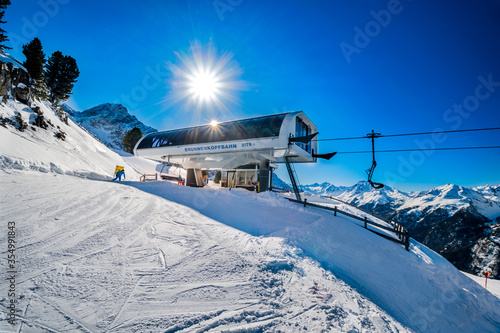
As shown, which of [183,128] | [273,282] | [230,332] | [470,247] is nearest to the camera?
[230,332]

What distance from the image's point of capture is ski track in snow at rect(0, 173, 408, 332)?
3.34 metres

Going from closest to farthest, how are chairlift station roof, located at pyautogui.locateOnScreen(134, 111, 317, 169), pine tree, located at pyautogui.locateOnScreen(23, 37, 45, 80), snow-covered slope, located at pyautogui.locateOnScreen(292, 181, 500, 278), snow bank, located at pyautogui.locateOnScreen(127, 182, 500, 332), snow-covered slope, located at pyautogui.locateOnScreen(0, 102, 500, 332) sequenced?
1. snow-covered slope, located at pyautogui.locateOnScreen(0, 102, 500, 332)
2. snow bank, located at pyautogui.locateOnScreen(127, 182, 500, 332)
3. chairlift station roof, located at pyautogui.locateOnScreen(134, 111, 317, 169)
4. pine tree, located at pyautogui.locateOnScreen(23, 37, 45, 80)
5. snow-covered slope, located at pyautogui.locateOnScreen(292, 181, 500, 278)

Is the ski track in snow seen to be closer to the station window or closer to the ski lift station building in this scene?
the ski lift station building

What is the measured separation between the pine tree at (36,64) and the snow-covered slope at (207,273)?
2778cm

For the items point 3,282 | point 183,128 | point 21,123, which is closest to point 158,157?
point 183,128

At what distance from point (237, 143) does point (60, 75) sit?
52.1 meters

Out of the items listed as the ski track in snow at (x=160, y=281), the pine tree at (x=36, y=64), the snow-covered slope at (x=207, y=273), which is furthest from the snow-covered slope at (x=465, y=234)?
the ski track in snow at (x=160, y=281)

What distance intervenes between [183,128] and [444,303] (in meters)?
24.4

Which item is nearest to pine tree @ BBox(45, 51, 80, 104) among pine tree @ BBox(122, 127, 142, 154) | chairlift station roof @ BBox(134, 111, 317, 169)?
pine tree @ BBox(122, 127, 142, 154)

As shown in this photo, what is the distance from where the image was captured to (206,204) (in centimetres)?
1221

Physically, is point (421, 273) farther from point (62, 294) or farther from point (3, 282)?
point (3, 282)

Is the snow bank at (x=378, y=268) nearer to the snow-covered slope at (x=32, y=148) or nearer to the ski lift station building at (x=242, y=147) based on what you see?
the ski lift station building at (x=242, y=147)

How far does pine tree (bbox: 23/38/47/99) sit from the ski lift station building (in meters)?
21.2

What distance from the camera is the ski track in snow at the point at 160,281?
3.34 metres
